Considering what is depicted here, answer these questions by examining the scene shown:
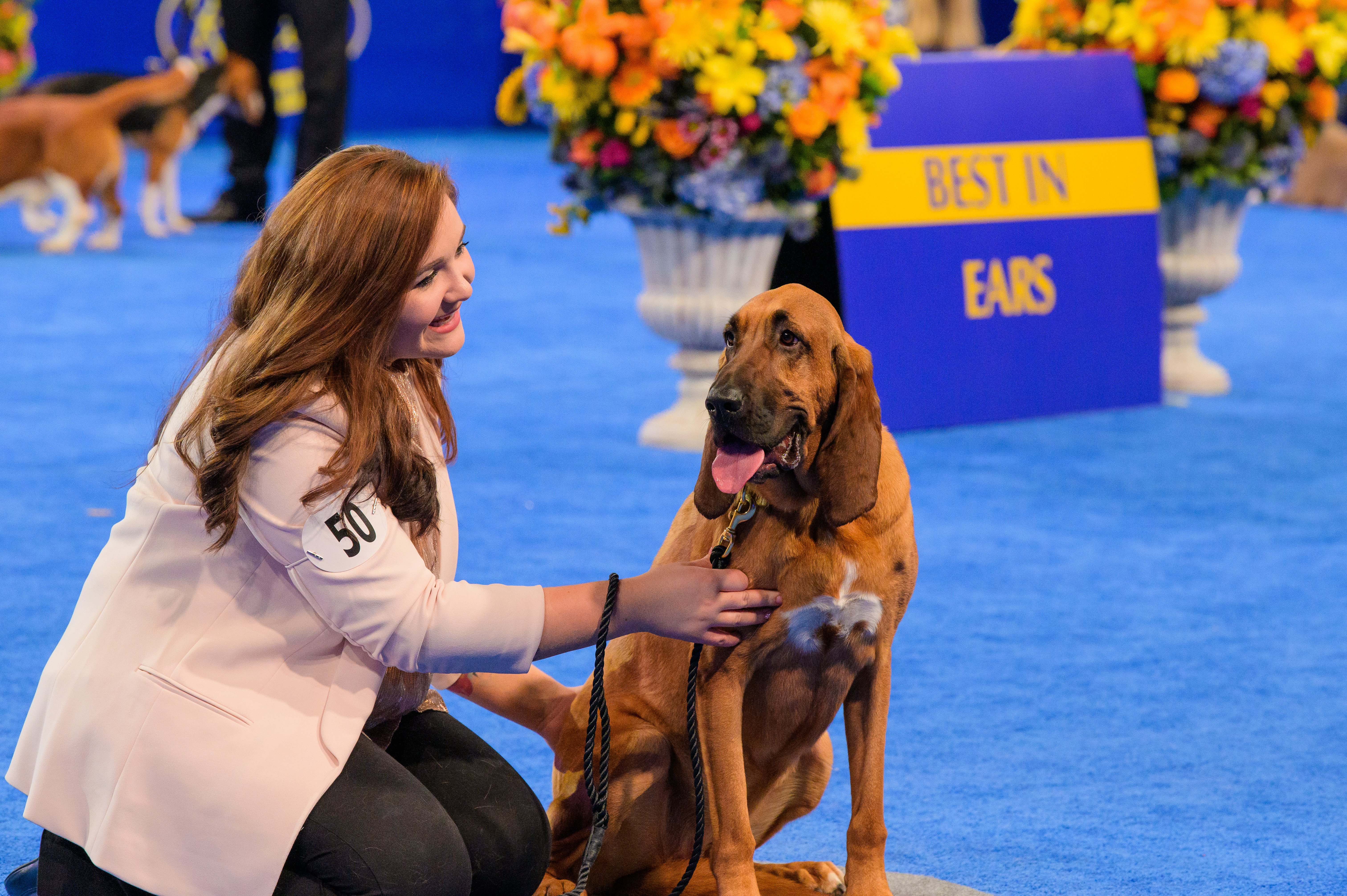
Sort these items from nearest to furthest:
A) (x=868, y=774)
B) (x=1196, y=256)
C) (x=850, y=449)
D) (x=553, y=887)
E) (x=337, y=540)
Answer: (x=337, y=540)
(x=850, y=449)
(x=868, y=774)
(x=553, y=887)
(x=1196, y=256)

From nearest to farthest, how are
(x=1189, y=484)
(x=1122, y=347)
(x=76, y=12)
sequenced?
(x=1189, y=484), (x=1122, y=347), (x=76, y=12)

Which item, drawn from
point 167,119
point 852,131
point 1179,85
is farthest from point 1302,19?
point 167,119

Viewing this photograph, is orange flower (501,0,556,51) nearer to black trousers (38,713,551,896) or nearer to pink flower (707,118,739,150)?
pink flower (707,118,739,150)

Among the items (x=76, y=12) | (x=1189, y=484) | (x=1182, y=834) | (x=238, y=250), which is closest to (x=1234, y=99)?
(x=1189, y=484)

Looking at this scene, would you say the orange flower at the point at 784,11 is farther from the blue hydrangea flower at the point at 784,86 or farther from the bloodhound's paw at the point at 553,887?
the bloodhound's paw at the point at 553,887

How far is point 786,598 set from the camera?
2.06 m

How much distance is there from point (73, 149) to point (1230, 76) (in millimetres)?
6674

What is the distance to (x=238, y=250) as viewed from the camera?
9742 millimetres

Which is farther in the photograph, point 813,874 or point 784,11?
point 784,11

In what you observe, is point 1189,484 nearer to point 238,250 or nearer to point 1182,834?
point 1182,834

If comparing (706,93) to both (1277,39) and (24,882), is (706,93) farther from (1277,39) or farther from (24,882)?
(24,882)

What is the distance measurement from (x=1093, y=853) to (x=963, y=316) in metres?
3.40

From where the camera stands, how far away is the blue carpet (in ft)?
8.87

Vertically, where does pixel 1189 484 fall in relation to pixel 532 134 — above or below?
above
